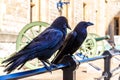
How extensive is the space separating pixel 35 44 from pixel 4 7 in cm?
872

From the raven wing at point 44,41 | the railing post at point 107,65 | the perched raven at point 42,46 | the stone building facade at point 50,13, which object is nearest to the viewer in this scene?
the perched raven at point 42,46

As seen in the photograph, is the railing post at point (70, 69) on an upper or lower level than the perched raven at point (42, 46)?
lower

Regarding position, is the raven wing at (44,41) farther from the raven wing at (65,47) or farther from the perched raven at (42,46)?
the raven wing at (65,47)

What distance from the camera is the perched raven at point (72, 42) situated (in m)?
2.38

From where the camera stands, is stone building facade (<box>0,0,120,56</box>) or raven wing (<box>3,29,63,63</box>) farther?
stone building facade (<box>0,0,120,56</box>)

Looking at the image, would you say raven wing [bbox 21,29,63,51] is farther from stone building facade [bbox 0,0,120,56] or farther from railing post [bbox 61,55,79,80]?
stone building facade [bbox 0,0,120,56]

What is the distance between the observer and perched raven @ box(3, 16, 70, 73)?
1.82m

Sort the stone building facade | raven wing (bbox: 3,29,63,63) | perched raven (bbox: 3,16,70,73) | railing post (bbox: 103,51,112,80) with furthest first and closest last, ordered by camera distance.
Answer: the stone building facade → railing post (bbox: 103,51,112,80) → raven wing (bbox: 3,29,63,63) → perched raven (bbox: 3,16,70,73)

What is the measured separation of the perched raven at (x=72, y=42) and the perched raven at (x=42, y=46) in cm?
10

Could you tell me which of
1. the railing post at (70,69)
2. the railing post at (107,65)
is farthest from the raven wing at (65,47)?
the railing post at (107,65)

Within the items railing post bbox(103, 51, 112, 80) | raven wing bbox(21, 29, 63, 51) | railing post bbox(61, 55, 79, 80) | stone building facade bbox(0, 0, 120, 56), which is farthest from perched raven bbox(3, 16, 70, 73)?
stone building facade bbox(0, 0, 120, 56)

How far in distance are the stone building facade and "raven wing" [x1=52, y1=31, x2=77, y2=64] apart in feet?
23.0

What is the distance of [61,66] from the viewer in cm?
210

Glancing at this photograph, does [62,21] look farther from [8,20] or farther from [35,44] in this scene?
[8,20]
